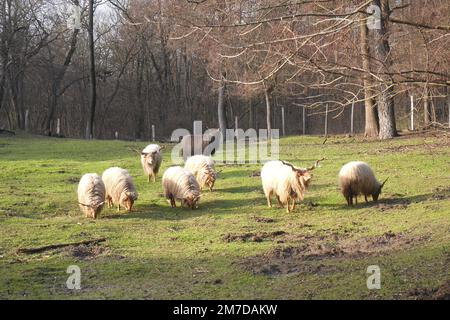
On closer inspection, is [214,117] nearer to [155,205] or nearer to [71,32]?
[71,32]

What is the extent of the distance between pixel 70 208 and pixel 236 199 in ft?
12.2

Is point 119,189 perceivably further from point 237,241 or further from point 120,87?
point 120,87

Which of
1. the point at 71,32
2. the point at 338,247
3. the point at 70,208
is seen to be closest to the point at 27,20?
the point at 71,32

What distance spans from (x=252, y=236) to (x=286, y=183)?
2688mm

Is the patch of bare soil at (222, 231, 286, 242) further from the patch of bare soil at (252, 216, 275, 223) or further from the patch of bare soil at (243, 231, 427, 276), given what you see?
the patch of bare soil at (252, 216, 275, 223)

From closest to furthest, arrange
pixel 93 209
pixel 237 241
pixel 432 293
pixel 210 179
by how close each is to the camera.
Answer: pixel 432 293 < pixel 237 241 < pixel 93 209 < pixel 210 179

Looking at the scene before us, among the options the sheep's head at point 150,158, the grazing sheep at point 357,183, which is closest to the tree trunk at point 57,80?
the sheep's head at point 150,158

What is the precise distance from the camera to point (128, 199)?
45.7 ft

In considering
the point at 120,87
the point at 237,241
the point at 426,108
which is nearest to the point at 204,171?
the point at 237,241

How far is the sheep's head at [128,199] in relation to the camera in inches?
548

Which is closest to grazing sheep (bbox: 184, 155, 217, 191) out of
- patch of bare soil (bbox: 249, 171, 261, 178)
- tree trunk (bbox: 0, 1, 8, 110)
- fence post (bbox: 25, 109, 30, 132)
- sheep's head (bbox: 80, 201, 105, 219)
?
patch of bare soil (bbox: 249, 171, 261, 178)

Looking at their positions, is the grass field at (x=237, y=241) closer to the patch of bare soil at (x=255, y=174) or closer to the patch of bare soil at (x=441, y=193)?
the patch of bare soil at (x=441, y=193)

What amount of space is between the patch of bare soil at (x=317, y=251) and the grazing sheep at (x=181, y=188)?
3.76 meters

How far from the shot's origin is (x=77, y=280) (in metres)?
8.58
